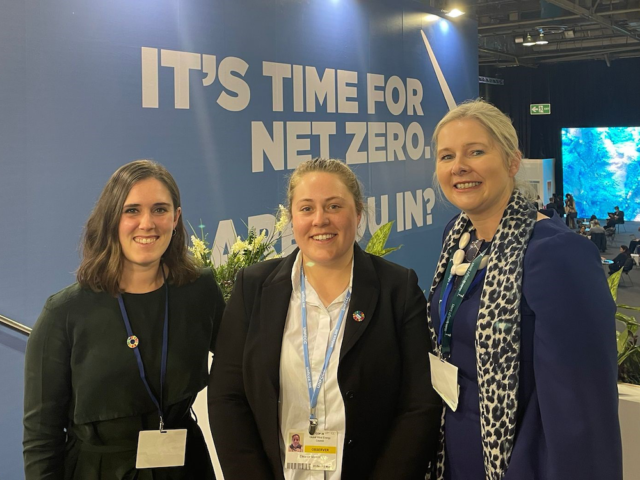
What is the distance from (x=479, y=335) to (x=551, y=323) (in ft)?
0.67

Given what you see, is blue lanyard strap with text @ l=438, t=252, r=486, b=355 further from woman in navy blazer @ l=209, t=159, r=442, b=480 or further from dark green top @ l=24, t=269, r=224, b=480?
dark green top @ l=24, t=269, r=224, b=480

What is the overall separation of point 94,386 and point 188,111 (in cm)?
301

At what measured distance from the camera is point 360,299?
5.47 feet

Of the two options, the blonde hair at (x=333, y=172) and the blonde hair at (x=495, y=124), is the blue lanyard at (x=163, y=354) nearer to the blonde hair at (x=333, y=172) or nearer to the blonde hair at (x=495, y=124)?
the blonde hair at (x=333, y=172)

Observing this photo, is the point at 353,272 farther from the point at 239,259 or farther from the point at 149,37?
the point at 149,37

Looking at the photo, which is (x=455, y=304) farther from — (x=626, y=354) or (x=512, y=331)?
(x=626, y=354)

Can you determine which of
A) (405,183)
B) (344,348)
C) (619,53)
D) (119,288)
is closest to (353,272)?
(344,348)

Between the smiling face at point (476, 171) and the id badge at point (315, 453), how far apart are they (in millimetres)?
730

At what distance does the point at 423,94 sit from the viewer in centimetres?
741

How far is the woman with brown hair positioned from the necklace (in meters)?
0.75

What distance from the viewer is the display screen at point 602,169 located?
55.6 feet

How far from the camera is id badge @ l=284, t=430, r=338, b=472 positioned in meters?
1.61

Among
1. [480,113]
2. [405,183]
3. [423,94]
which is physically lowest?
[480,113]

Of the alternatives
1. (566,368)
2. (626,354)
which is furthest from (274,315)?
(626,354)
